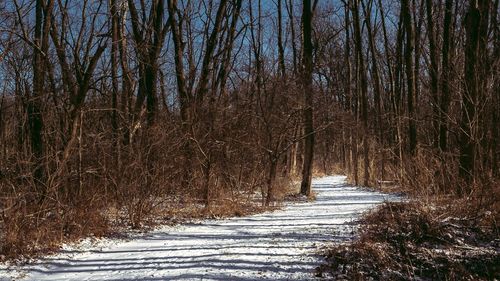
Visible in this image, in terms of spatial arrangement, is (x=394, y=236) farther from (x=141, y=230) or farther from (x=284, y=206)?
(x=284, y=206)

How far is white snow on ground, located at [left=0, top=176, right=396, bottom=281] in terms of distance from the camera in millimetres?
6594

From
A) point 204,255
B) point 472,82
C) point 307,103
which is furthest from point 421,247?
point 307,103

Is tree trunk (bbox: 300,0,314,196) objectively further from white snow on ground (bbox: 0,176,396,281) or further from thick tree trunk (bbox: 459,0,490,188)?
white snow on ground (bbox: 0,176,396,281)

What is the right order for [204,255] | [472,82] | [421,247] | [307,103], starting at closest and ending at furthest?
[421,247]
[204,255]
[472,82]
[307,103]

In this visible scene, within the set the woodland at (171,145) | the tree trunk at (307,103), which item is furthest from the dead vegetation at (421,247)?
the tree trunk at (307,103)

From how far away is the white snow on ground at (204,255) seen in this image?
6.59m

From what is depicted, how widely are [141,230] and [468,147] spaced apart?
24.6ft

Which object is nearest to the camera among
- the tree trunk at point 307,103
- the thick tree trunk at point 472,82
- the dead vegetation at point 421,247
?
the dead vegetation at point 421,247

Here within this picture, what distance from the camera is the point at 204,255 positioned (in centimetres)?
752

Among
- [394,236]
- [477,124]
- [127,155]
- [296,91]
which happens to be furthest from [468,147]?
[127,155]

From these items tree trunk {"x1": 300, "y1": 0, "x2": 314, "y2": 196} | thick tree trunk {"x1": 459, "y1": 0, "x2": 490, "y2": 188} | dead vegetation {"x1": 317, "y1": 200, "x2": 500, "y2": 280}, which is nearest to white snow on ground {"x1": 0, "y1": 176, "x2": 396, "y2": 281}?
dead vegetation {"x1": 317, "y1": 200, "x2": 500, "y2": 280}

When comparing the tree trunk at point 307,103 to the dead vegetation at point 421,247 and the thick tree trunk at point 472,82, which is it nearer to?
the thick tree trunk at point 472,82

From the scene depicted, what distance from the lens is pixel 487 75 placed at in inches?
450

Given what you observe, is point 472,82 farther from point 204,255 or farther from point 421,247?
point 204,255
